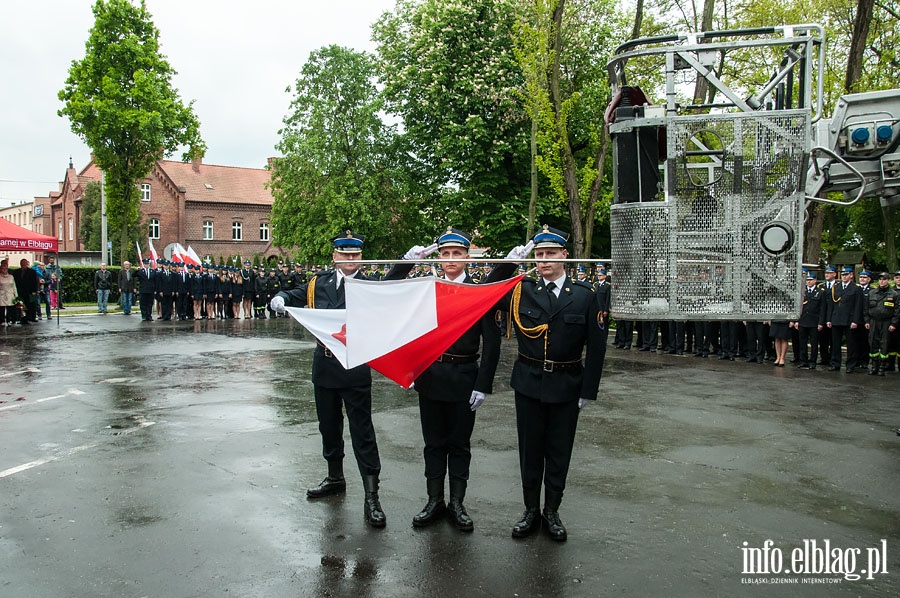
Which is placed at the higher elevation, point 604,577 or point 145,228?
point 145,228

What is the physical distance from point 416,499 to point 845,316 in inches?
476

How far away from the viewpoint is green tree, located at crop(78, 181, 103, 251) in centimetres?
6675

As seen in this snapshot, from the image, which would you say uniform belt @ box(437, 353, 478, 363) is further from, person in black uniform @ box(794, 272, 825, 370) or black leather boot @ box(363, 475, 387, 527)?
person in black uniform @ box(794, 272, 825, 370)

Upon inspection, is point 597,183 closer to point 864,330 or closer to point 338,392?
point 864,330

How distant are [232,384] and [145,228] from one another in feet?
190

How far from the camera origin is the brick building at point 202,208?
216 feet

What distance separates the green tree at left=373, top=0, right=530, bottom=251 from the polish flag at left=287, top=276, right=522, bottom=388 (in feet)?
74.4

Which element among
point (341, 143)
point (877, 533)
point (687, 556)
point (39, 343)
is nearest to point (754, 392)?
point (877, 533)

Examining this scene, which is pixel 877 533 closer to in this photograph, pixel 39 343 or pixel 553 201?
pixel 39 343

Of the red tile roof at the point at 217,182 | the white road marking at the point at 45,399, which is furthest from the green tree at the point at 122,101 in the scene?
the red tile roof at the point at 217,182

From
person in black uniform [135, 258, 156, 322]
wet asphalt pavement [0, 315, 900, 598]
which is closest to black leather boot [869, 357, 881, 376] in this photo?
wet asphalt pavement [0, 315, 900, 598]

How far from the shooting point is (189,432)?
27.0ft

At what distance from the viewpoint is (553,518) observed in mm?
5191

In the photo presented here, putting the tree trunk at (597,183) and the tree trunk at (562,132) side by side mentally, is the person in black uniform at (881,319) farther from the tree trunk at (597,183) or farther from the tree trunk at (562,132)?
the tree trunk at (562,132)
